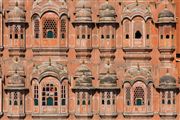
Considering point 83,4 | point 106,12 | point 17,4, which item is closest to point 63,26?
point 83,4

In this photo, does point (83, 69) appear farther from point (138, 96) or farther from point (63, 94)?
point (138, 96)

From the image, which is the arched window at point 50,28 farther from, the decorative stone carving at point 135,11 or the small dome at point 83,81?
the decorative stone carving at point 135,11

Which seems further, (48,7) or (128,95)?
(128,95)

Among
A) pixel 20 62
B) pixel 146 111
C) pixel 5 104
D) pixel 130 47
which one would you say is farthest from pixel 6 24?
pixel 146 111

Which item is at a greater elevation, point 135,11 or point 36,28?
point 135,11

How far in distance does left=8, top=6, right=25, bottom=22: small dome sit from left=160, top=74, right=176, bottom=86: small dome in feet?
25.9

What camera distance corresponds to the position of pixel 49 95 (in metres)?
30.7

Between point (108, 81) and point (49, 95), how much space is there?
3137 mm

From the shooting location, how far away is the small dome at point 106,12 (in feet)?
101

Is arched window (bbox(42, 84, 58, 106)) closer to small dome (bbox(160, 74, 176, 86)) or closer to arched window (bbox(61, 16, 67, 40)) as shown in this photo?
arched window (bbox(61, 16, 67, 40))

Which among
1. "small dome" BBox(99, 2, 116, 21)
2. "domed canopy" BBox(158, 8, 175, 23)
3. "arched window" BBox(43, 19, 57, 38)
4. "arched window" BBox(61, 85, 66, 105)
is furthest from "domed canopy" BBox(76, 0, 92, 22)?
"domed canopy" BBox(158, 8, 175, 23)

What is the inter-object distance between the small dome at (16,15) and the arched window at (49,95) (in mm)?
3725

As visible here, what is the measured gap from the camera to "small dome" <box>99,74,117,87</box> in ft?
101

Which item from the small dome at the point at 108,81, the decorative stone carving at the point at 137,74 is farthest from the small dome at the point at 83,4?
the decorative stone carving at the point at 137,74
